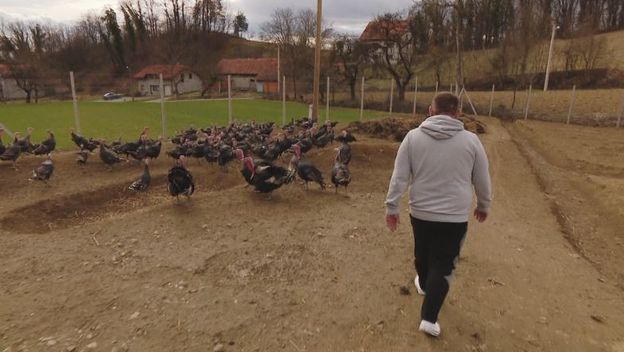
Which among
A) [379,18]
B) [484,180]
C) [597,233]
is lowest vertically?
Answer: [597,233]

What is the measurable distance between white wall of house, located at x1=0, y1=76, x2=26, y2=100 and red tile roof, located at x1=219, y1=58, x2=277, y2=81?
78.6ft

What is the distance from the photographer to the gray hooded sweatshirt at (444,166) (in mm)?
3248

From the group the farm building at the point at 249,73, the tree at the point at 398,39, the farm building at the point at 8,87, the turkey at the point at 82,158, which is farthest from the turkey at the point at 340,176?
the farm building at the point at 249,73

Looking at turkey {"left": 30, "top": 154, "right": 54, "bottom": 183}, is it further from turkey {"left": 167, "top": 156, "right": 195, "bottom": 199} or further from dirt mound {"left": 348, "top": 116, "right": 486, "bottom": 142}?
dirt mound {"left": 348, "top": 116, "right": 486, "bottom": 142}

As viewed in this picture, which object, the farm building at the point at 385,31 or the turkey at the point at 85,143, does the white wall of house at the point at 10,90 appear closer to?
the farm building at the point at 385,31

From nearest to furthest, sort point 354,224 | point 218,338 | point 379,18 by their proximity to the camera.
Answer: point 218,338, point 354,224, point 379,18

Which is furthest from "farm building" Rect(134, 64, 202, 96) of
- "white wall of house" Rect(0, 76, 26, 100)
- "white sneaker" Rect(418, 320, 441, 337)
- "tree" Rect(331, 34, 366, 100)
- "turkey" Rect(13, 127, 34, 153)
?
"white sneaker" Rect(418, 320, 441, 337)

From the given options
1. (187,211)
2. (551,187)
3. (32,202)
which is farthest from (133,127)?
(551,187)

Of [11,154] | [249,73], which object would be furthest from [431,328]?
[249,73]

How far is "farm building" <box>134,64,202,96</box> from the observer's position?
54719mm

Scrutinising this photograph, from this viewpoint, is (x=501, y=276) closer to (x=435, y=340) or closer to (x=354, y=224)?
(x=435, y=340)

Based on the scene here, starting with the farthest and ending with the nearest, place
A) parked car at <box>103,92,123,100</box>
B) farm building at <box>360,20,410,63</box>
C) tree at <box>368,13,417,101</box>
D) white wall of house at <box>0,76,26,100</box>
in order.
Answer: parked car at <box>103,92,123,100</box>, white wall of house at <box>0,76,26,100</box>, farm building at <box>360,20,410,63</box>, tree at <box>368,13,417,101</box>

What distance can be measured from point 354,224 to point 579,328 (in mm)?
3367

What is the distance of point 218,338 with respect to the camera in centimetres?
361
